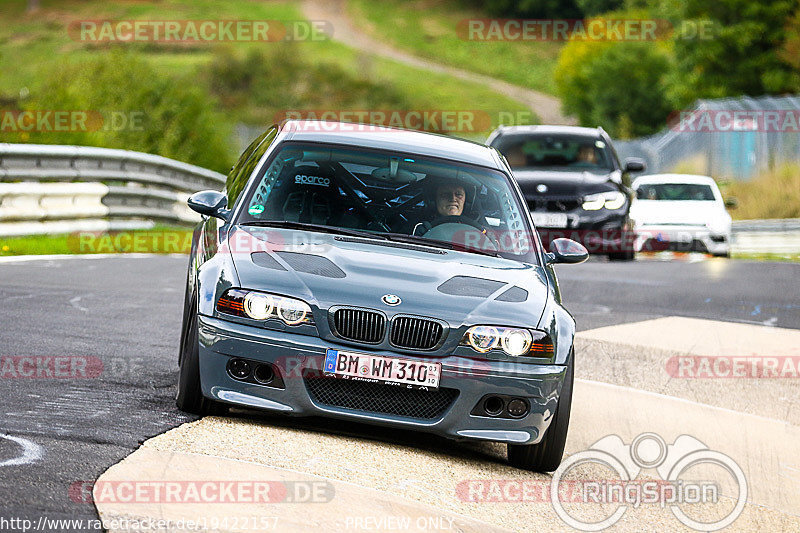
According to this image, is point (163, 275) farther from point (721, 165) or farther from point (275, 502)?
point (721, 165)

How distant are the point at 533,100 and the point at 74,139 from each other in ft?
278

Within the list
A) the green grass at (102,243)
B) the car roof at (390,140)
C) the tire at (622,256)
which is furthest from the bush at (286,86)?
the car roof at (390,140)

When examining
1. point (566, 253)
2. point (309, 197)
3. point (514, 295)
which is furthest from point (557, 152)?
point (514, 295)

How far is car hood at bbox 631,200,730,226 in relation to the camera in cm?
2223

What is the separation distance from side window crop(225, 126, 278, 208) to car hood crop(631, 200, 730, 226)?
14.2m

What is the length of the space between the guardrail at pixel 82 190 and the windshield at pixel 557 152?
4710 millimetres

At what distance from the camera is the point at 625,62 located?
271 feet

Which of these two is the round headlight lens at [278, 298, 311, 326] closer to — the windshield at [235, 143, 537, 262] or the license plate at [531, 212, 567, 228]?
the windshield at [235, 143, 537, 262]

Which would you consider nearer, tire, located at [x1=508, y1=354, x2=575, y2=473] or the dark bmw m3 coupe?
the dark bmw m3 coupe

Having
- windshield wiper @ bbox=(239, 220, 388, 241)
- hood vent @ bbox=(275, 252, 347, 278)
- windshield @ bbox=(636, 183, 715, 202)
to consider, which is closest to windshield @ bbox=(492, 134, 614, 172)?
windshield @ bbox=(636, 183, 715, 202)

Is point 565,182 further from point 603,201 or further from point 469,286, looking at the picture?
point 469,286

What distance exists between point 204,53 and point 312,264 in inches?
3981

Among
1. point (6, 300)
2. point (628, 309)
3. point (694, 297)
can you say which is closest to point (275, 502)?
point (6, 300)

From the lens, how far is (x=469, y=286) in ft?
21.9
